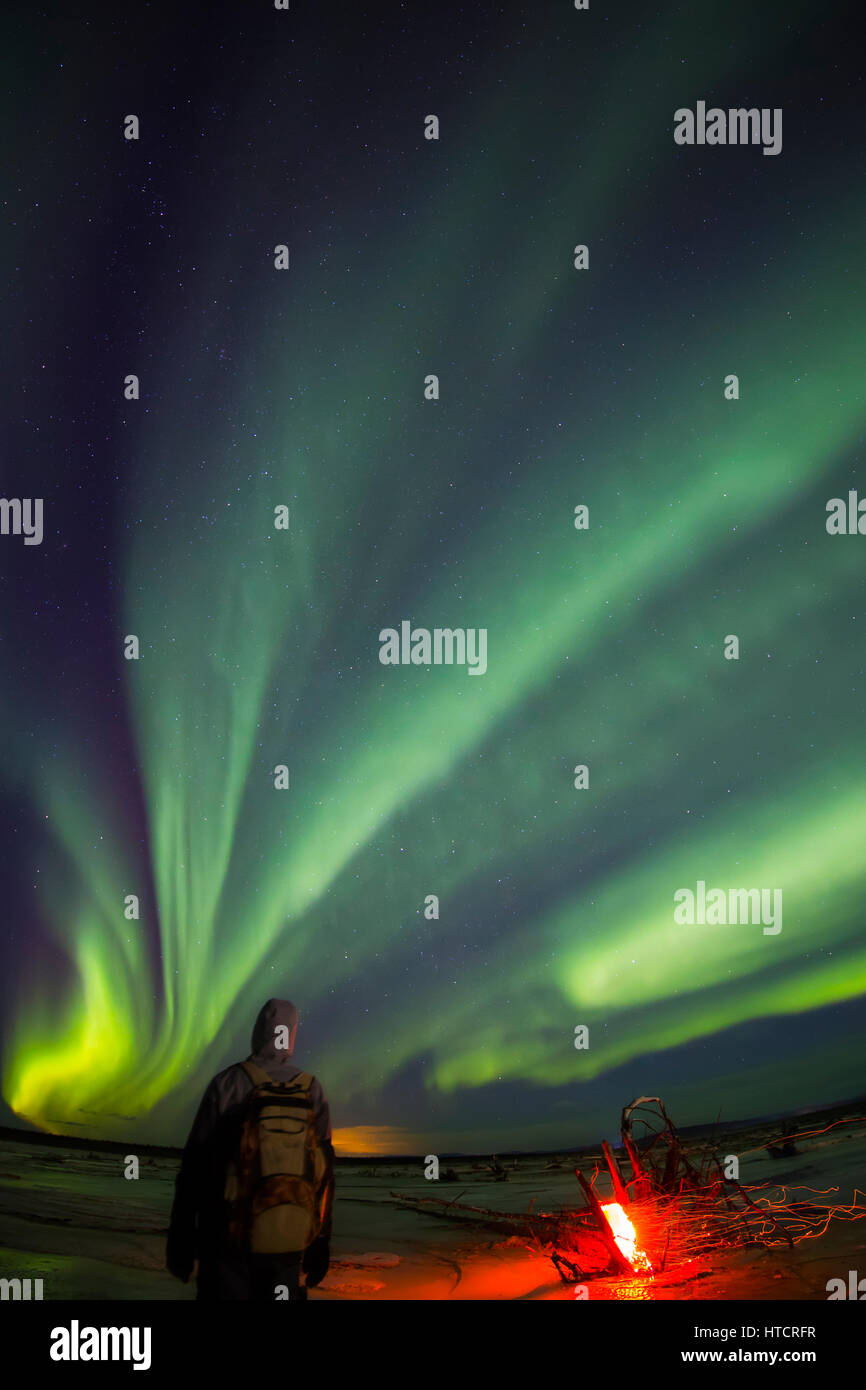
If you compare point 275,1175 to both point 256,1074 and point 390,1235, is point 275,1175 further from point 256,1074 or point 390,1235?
point 390,1235

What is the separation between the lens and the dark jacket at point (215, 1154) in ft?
14.9

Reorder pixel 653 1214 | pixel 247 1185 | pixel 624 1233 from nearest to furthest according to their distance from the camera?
pixel 247 1185 < pixel 624 1233 < pixel 653 1214

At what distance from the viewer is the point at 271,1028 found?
4.85m

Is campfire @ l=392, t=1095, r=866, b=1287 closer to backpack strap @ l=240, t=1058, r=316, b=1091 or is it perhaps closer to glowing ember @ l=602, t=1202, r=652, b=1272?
glowing ember @ l=602, t=1202, r=652, b=1272

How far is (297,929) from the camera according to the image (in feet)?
19.0

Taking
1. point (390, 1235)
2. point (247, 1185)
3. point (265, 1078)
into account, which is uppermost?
point (265, 1078)

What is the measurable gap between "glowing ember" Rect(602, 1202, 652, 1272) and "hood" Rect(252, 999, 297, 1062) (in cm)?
175

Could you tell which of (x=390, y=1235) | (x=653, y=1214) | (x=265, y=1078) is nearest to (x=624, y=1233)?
(x=653, y=1214)

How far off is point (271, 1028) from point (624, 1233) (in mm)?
1992

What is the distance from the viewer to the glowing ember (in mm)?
5180

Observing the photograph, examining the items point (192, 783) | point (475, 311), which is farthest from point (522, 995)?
point (475, 311)
